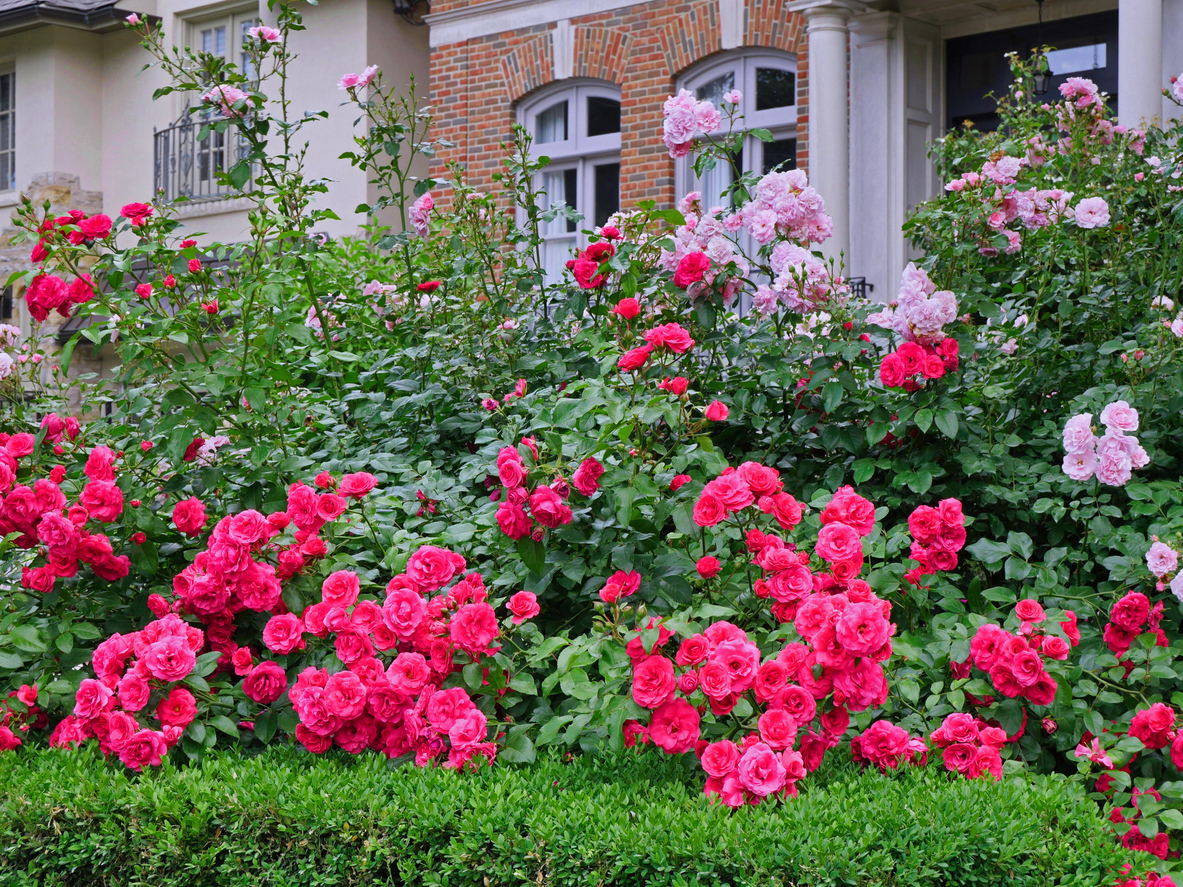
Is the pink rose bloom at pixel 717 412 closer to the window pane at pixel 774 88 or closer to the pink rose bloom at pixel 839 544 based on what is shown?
the pink rose bloom at pixel 839 544

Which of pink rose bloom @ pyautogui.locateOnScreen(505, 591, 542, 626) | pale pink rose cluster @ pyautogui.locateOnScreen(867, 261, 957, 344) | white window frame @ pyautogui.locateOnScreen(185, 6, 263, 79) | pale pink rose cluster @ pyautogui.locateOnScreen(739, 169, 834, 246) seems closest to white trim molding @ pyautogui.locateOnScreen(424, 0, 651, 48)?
white window frame @ pyautogui.locateOnScreen(185, 6, 263, 79)

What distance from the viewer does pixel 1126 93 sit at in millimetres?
7086

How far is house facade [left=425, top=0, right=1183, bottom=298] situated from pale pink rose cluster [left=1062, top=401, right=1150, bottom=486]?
5035 mm

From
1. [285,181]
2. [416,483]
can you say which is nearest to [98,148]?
[285,181]

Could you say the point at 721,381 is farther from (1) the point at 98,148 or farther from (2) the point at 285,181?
(1) the point at 98,148

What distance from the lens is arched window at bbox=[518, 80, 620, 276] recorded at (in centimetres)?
1072

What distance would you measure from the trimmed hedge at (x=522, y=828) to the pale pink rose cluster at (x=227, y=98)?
2.16 metres

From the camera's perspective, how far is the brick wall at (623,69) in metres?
9.48

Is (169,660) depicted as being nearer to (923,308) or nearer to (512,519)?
(512,519)

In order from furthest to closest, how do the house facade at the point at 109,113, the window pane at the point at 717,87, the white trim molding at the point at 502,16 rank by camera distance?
the house facade at the point at 109,113 < the white trim molding at the point at 502,16 < the window pane at the point at 717,87

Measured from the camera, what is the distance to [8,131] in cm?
1600

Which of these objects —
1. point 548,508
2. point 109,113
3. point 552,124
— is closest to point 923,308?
point 548,508

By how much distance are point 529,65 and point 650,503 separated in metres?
8.75

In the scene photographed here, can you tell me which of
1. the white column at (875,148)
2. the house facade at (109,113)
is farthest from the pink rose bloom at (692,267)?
the house facade at (109,113)
